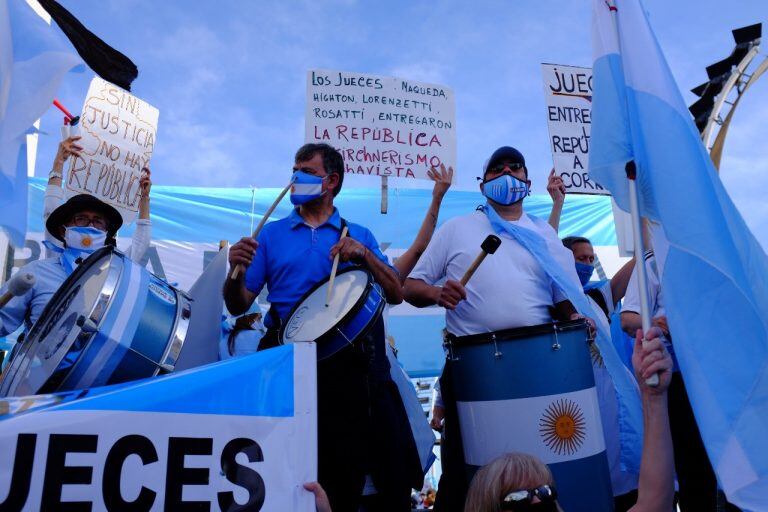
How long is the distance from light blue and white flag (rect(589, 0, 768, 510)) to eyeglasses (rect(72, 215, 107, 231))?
2406 millimetres

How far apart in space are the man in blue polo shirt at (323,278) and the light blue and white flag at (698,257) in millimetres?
1109

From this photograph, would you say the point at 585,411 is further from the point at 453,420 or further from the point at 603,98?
the point at 603,98

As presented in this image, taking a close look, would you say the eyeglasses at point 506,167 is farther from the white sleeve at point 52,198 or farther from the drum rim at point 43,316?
the white sleeve at point 52,198

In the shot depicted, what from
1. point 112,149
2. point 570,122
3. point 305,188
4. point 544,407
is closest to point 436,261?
point 305,188

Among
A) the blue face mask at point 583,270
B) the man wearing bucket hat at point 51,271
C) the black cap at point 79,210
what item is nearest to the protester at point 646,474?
the man wearing bucket hat at point 51,271

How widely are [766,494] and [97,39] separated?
368 centimetres

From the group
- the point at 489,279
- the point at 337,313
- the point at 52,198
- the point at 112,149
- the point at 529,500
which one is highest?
the point at 112,149

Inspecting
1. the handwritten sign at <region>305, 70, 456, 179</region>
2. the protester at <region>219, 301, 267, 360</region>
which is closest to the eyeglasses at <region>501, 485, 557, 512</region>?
the protester at <region>219, 301, 267, 360</region>

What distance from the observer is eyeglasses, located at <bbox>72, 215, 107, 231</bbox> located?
344cm

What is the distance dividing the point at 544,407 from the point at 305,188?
1366 millimetres

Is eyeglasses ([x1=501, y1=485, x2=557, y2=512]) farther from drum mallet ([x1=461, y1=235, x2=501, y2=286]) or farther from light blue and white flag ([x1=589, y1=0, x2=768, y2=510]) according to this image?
drum mallet ([x1=461, y1=235, x2=501, y2=286])

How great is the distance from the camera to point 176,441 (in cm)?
171

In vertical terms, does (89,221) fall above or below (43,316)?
above

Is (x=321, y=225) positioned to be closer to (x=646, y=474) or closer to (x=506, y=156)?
(x=506, y=156)
